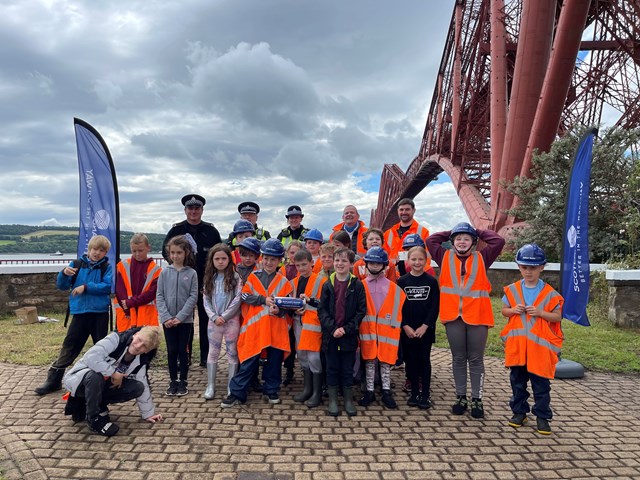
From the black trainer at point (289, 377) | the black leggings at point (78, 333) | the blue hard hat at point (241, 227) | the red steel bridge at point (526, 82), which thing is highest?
the red steel bridge at point (526, 82)

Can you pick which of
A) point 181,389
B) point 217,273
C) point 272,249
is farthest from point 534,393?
point 181,389

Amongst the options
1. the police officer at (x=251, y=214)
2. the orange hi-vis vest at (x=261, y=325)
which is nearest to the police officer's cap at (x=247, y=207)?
the police officer at (x=251, y=214)

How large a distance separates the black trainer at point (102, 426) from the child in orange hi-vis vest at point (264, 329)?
998 mm

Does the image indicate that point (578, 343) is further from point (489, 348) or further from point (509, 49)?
Answer: point (509, 49)

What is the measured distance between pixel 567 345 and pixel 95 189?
7247 mm

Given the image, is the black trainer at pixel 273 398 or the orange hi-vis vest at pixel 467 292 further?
the black trainer at pixel 273 398

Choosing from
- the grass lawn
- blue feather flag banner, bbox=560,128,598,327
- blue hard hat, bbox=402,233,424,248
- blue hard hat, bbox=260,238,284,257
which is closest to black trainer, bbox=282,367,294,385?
blue hard hat, bbox=260,238,284,257

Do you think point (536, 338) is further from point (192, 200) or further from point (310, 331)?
point (192, 200)

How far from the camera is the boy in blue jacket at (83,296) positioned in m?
4.20

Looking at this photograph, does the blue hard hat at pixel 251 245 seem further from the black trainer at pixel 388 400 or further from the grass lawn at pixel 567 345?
the grass lawn at pixel 567 345

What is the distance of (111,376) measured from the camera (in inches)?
129

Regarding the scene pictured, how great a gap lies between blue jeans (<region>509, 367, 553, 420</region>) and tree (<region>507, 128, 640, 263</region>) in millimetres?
7160

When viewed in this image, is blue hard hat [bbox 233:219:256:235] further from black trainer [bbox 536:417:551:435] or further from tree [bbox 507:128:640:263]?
tree [bbox 507:128:640:263]

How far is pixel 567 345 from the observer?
6.16m
